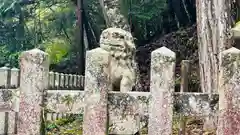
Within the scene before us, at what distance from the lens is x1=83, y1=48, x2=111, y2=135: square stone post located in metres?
3.51

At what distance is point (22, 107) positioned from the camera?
3650 mm

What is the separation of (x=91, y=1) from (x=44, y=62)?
36.6 feet

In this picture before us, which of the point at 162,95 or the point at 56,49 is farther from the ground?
the point at 56,49

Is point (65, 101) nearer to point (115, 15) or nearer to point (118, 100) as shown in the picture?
point (118, 100)

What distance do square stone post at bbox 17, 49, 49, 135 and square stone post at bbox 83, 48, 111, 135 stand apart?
41cm

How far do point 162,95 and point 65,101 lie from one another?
0.82 meters

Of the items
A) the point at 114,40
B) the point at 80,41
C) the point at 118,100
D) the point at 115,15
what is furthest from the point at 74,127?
the point at 80,41

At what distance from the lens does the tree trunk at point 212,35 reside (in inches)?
255

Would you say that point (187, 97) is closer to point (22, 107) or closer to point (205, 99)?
point (205, 99)

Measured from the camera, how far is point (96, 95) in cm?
352

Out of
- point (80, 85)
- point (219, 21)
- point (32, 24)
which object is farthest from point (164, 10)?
point (219, 21)

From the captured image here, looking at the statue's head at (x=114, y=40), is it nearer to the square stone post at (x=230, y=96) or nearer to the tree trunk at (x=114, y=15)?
the square stone post at (x=230, y=96)

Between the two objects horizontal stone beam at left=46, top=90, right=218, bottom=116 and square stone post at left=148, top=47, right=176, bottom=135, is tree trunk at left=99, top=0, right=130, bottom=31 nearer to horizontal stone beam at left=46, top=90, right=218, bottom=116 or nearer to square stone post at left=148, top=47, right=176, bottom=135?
horizontal stone beam at left=46, top=90, right=218, bottom=116

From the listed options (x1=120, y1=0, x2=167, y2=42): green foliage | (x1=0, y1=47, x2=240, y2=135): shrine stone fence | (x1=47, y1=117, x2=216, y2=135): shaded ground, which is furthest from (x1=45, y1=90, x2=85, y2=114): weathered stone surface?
(x1=120, y1=0, x2=167, y2=42): green foliage
